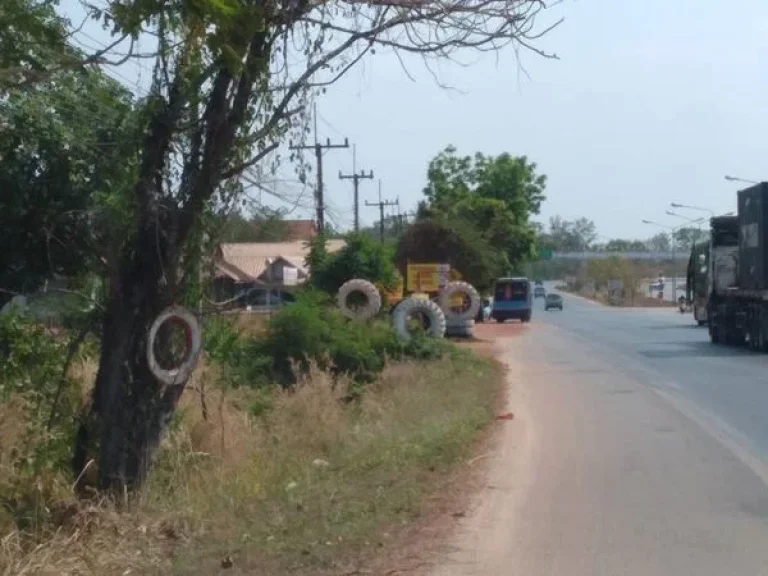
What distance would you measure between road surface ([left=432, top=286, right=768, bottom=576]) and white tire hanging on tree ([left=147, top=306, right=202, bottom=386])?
2782 millimetres

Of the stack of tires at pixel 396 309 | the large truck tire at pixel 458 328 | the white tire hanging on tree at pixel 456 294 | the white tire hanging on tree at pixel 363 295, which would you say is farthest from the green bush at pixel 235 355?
the large truck tire at pixel 458 328

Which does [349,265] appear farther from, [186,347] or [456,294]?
[186,347]

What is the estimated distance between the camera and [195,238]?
12.1m

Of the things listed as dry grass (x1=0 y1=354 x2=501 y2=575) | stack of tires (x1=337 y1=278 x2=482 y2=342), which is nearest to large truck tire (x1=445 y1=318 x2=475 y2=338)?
stack of tires (x1=337 y1=278 x2=482 y2=342)

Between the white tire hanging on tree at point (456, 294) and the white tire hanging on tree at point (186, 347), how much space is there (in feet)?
110

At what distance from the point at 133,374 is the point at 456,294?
115 ft

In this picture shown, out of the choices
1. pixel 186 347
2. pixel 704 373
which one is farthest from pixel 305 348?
pixel 186 347

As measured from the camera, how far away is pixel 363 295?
131ft

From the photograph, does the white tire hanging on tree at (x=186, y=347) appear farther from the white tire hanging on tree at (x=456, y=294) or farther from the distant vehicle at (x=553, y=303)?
the distant vehicle at (x=553, y=303)

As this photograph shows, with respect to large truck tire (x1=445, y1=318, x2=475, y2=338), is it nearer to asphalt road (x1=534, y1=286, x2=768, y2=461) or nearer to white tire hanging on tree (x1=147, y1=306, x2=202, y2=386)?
asphalt road (x1=534, y1=286, x2=768, y2=461)

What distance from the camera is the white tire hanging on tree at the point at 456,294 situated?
4628 cm

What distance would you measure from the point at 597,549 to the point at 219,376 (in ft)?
33.2

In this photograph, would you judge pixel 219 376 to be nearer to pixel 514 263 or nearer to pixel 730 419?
pixel 730 419

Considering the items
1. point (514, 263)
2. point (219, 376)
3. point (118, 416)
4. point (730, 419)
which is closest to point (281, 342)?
point (219, 376)
